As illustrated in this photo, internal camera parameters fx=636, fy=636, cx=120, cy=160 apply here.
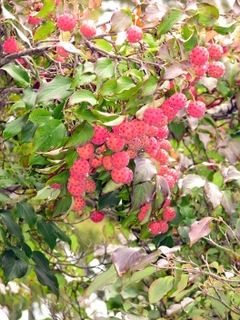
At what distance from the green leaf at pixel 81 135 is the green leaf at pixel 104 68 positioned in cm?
12

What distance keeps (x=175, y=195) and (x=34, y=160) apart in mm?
572

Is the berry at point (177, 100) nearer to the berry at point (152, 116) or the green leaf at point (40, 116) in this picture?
the berry at point (152, 116)

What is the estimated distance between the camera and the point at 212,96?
2.41m

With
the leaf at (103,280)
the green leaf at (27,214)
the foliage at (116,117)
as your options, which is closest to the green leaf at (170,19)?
the foliage at (116,117)

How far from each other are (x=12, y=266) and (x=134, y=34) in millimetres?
777

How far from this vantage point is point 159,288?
58.3 inches

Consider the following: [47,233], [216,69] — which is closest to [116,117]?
[216,69]

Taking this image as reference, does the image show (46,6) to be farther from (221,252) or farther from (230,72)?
(221,252)

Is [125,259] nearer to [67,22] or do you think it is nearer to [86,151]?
[86,151]

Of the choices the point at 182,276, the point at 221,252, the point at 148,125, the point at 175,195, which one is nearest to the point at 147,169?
the point at 148,125

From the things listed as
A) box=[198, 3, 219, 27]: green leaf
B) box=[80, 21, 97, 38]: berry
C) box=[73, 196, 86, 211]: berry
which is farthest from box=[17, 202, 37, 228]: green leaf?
box=[198, 3, 219, 27]: green leaf

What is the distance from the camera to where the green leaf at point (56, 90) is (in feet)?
4.30

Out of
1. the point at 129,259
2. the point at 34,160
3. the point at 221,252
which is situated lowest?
the point at 221,252

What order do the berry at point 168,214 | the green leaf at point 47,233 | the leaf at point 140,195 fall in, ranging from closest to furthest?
the leaf at point 140,195 → the berry at point 168,214 → the green leaf at point 47,233
